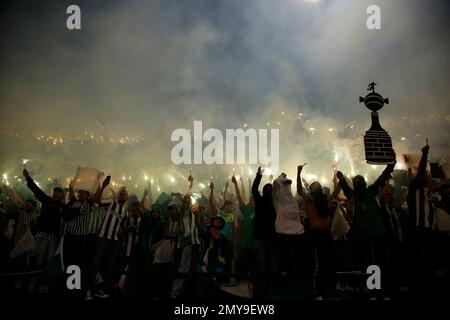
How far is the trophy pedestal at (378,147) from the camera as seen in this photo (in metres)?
6.38

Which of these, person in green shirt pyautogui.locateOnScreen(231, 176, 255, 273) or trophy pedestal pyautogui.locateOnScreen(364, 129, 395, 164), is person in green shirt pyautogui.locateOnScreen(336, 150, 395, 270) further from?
person in green shirt pyautogui.locateOnScreen(231, 176, 255, 273)

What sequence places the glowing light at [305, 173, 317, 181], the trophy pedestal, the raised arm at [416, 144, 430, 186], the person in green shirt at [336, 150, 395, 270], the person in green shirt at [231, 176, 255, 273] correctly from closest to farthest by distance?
the person in green shirt at [336, 150, 395, 270]
the raised arm at [416, 144, 430, 186]
the trophy pedestal
the person in green shirt at [231, 176, 255, 273]
the glowing light at [305, 173, 317, 181]

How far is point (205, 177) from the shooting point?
26.5 m

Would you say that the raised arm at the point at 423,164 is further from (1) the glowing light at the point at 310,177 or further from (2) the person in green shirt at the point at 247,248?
(1) the glowing light at the point at 310,177

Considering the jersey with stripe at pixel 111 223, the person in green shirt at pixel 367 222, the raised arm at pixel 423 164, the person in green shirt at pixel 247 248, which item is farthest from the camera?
the person in green shirt at pixel 247 248

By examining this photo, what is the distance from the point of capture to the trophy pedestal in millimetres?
6379

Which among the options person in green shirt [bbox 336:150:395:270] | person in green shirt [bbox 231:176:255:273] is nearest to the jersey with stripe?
person in green shirt [bbox 231:176:255:273]

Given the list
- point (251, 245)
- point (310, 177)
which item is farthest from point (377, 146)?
point (310, 177)

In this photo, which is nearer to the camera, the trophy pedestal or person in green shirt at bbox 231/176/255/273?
the trophy pedestal

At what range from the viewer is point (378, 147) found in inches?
257

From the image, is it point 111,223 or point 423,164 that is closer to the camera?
point 423,164

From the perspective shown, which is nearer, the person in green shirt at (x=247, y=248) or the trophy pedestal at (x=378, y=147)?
the trophy pedestal at (x=378, y=147)

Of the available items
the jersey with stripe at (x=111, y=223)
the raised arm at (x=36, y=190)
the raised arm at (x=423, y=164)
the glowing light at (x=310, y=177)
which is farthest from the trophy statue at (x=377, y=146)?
the glowing light at (x=310, y=177)

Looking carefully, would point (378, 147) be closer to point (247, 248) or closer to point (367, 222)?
point (367, 222)
